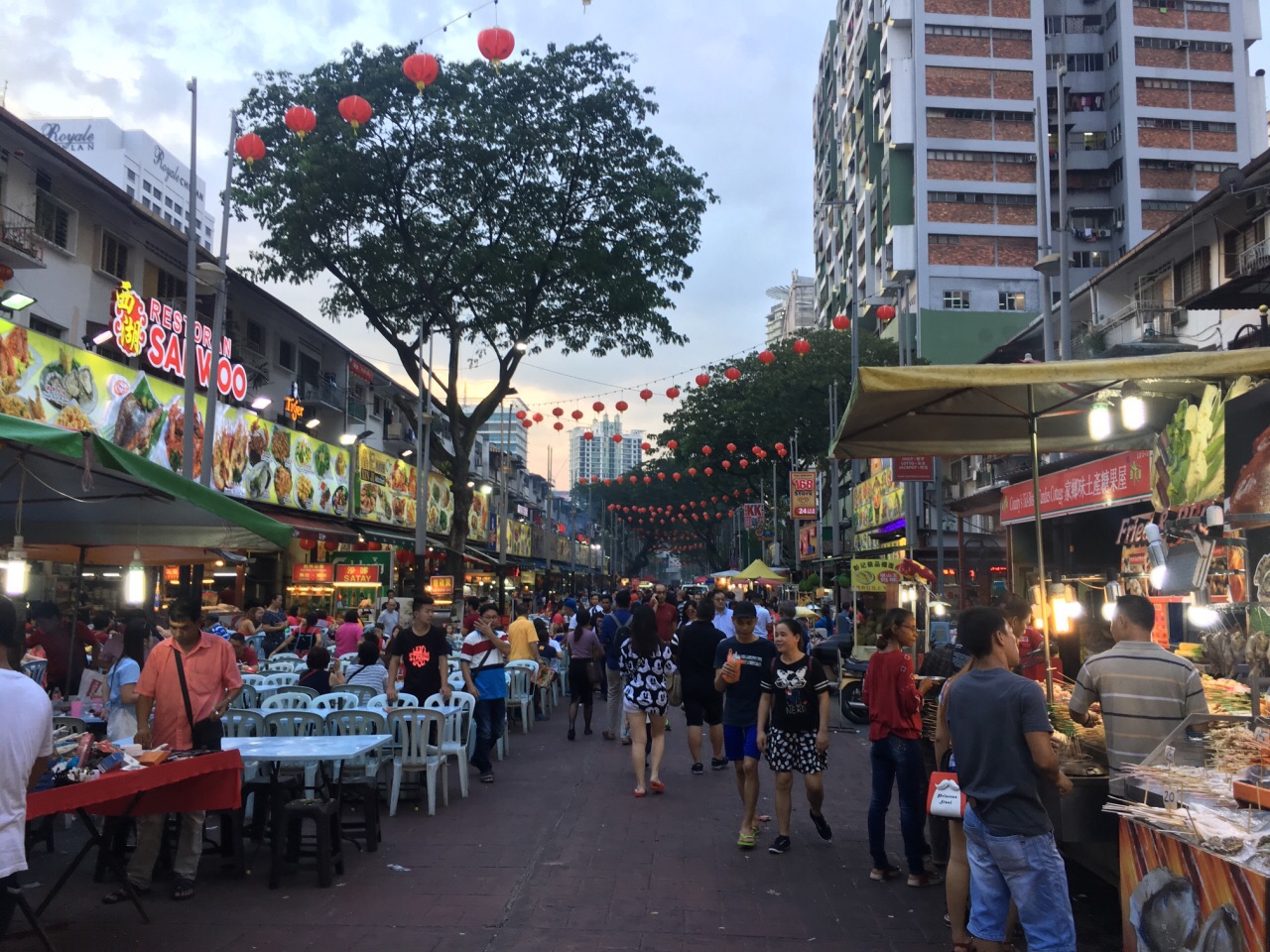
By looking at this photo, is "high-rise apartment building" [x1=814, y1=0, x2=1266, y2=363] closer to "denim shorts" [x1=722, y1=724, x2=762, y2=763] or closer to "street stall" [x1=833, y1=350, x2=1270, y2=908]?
"street stall" [x1=833, y1=350, x2=1270, y2=908]

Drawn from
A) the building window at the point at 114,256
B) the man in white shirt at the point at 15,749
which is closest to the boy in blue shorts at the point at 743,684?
the man in white shirt at the point at 15,749

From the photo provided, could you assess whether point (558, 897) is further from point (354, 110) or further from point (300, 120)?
point (300, 120)

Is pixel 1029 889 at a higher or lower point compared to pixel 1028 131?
lower

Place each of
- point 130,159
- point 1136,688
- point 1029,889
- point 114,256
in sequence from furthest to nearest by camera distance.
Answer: point 130,159
point 114,256
point 1136,688
point 1029,889

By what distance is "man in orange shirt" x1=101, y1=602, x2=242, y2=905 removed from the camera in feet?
20.2

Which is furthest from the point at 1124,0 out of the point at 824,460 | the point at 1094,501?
the point at 1094,501

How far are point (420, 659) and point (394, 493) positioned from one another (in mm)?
22510

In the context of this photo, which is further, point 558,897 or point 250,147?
point 250,147

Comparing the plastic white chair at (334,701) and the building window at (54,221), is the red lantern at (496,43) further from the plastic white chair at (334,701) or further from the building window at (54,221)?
the building window at (54,221)

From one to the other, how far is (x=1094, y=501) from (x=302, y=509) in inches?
698

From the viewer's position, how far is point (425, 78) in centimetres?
1217

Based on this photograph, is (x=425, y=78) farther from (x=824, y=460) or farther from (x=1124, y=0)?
(x=1124, y=0)

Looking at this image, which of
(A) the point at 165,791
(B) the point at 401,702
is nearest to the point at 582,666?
(B) the point at 401,702

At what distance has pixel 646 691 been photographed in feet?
30.6
